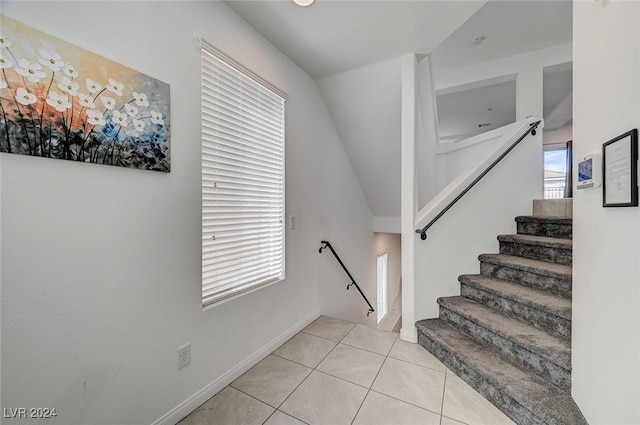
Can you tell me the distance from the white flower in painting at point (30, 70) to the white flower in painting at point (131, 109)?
0.96 ft

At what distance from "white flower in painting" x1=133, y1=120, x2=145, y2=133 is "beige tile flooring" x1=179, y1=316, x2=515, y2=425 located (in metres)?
1.70

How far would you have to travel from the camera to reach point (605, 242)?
3.70ft

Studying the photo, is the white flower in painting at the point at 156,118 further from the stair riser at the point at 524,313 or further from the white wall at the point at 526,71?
the white wall at the point at 526,71

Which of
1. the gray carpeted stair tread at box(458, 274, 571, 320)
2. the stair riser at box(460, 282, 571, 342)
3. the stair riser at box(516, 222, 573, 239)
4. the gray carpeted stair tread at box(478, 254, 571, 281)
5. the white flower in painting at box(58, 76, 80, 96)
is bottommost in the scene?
the stair riser at box(460, 282, 571, 342)

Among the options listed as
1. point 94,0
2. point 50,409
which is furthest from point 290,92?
point 50,409

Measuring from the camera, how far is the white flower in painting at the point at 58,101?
1.04m

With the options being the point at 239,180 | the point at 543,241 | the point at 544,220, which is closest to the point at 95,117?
the point at 239,180

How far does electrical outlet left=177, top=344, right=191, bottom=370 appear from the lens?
1545 mm

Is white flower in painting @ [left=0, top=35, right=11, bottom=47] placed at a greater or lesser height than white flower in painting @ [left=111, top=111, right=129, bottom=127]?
greater

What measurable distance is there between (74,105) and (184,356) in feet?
4.74

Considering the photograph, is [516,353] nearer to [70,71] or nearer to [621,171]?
[621,171]

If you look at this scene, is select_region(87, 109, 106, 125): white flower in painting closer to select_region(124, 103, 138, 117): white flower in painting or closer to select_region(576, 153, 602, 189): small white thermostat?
select_region(124, 103, 138, 117): white flower in painting

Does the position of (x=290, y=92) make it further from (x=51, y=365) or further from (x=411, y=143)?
(x=51, y=365)

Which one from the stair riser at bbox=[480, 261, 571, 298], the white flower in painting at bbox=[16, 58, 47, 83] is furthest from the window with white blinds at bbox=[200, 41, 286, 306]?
the stair riser at bbox=[480, 261, 571, 298]
